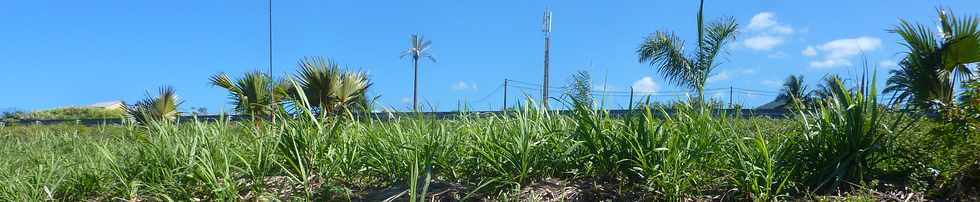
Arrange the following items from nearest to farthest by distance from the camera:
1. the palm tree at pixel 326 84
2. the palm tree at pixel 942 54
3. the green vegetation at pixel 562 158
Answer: the green vegetation at pixel 562 158 → the palm tree at pixel 942 54 → the palm tree at pixel 326 84

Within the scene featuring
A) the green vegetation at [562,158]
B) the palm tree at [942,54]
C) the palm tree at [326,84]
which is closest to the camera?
the green vegetation at [562,158]

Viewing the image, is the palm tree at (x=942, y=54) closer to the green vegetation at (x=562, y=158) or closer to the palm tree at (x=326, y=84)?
the green vegetation at (x=562, y=158)

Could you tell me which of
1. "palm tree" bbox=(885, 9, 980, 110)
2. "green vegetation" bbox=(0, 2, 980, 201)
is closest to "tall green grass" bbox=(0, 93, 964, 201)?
"green vegetation" bbox=(0, 2, 980, 201)

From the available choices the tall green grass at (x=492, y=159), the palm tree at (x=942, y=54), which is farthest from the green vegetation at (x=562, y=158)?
the palm tree at (x=942, y=54)

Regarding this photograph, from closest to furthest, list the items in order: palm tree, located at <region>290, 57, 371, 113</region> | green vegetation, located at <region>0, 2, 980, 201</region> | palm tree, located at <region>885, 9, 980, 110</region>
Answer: green vegetation, located at <region>0, 2, 980, 201</region>, palm tree, located at <region>885, 9, 980, 110</region>, palm tree, located at <region>290, 57, 371, 113</region>

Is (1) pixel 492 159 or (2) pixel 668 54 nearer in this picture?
(1) pixel 492 159

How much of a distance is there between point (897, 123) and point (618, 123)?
144 centimetres

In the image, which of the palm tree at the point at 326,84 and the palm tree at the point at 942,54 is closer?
the palm tree at the point at 942,54

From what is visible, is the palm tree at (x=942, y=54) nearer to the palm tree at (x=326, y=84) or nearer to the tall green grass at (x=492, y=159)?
the tall green grass at (x=492, y=159)

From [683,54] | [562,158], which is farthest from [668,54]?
[562,158]

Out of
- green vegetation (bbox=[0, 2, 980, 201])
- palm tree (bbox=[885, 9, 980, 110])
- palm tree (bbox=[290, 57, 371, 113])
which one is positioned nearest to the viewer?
green vegetation (bbox=[0, 2, 980, 201])

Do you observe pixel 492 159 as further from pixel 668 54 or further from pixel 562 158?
pixel 668 54

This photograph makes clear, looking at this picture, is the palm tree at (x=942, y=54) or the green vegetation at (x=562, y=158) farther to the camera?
the palm tree at (x=942, y=54)

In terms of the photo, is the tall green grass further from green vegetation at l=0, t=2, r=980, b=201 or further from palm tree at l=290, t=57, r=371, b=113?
palm tree at l=290, t=57, r=371, b=113
